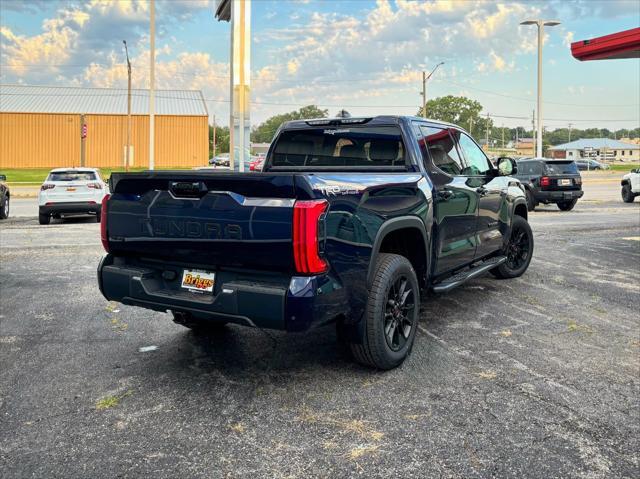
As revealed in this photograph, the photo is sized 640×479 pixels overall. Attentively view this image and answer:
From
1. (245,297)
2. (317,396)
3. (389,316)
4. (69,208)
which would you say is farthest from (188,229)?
(69,208)

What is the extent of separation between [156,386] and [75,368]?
79cm

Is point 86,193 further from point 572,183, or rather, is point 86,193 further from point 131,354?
point 572,183

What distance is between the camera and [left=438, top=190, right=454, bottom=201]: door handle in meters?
5.18

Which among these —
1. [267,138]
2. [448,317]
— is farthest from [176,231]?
Result: [267,138]

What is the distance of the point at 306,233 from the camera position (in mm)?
3561

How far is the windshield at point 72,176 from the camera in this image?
15.0 meters

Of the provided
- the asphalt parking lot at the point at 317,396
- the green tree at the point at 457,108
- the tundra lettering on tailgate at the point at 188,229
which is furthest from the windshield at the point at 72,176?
the green tree at the point at 457,108

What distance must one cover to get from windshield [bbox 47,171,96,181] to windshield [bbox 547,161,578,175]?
1355 cm

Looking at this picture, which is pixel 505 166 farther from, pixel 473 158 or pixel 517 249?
pixel 517 249

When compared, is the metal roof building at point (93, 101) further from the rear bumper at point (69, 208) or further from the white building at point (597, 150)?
the white building at point (597, 150)

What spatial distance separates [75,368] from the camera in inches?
176

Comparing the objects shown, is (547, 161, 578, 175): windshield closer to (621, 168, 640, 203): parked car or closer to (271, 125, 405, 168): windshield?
(621, 168, 640, 203): parked car

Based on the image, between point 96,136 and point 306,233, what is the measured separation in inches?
2341

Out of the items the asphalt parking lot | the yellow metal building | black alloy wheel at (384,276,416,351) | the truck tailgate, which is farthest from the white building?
the truck tailgate
